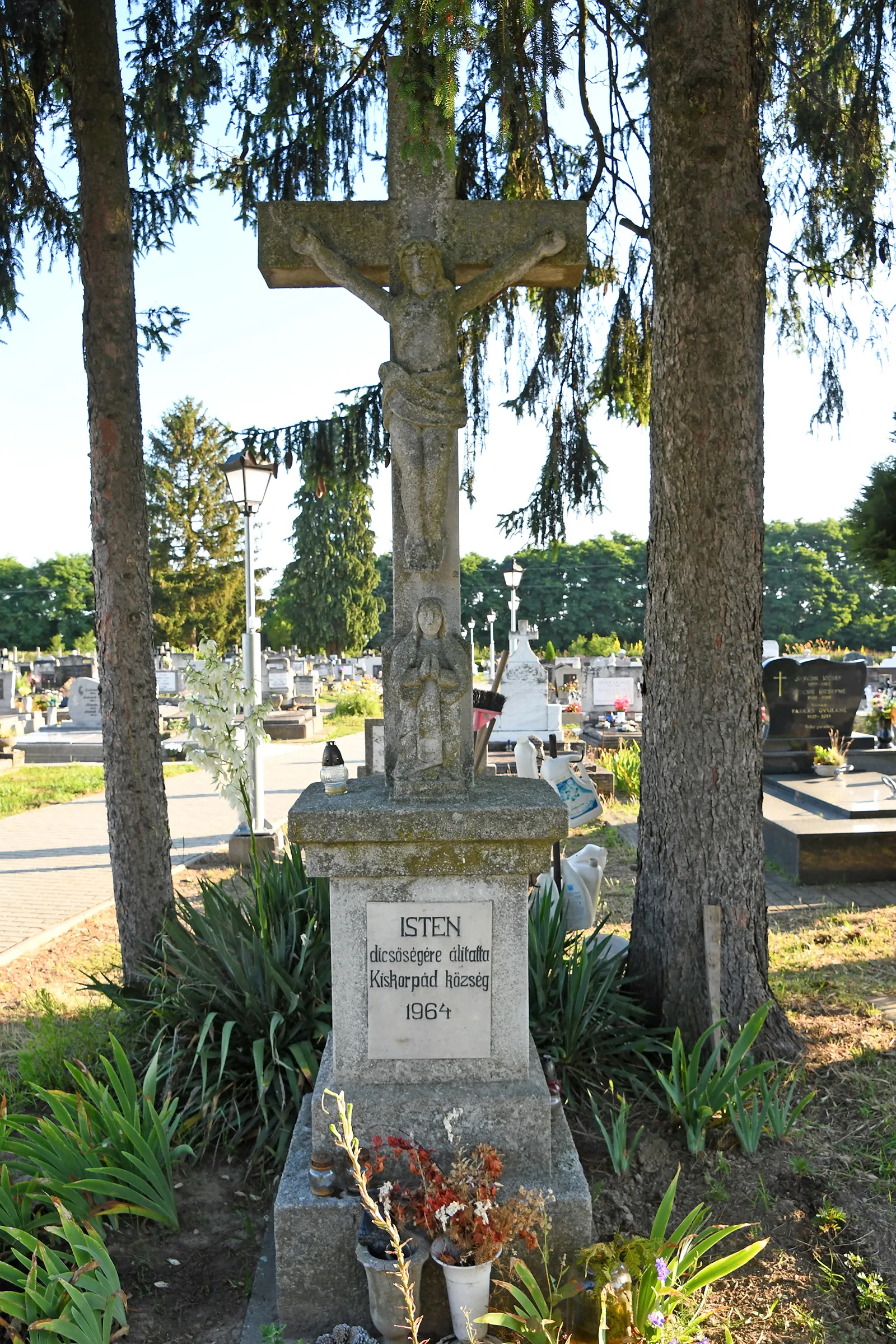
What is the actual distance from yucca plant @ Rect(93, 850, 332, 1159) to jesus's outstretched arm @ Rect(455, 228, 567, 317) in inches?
98.8

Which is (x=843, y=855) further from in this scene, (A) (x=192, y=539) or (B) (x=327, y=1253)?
(A) (x=192, y=539)

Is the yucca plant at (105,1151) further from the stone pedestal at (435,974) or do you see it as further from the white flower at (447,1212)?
the white flower at (447,1212)

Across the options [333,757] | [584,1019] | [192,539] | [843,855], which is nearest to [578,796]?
[584,1019]

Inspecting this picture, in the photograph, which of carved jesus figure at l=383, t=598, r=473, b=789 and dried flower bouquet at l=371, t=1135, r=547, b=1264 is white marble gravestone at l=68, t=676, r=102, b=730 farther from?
dried flower bouquet at l=371, t=1135, r=547, b=1264

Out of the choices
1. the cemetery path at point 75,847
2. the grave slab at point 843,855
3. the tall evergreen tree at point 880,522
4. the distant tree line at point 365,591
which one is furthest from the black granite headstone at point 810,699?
the distant tree line at point 365,591

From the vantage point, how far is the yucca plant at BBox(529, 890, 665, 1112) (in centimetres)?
370

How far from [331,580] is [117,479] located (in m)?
36.3

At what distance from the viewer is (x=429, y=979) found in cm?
286

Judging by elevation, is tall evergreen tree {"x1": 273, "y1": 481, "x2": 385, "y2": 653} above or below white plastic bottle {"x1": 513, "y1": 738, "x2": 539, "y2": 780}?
above

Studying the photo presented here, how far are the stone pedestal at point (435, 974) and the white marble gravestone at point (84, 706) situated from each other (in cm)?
1774

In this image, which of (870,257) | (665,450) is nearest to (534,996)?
(665,450)

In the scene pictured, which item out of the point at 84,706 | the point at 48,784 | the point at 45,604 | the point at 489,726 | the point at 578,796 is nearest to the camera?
the point at 489,726

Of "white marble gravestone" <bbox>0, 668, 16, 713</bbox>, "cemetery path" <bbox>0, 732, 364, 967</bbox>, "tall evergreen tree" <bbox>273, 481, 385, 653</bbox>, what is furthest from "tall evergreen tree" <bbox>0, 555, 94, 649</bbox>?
"cemetery path" <bbox>0, 732, 364, 967</bbox>

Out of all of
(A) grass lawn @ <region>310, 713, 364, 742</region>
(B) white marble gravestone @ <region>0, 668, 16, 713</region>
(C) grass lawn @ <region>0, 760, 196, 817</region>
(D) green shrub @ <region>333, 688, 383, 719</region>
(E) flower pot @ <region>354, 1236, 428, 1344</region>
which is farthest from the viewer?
(D) green shrub @ <region>333, 688, 383, 719</region>
